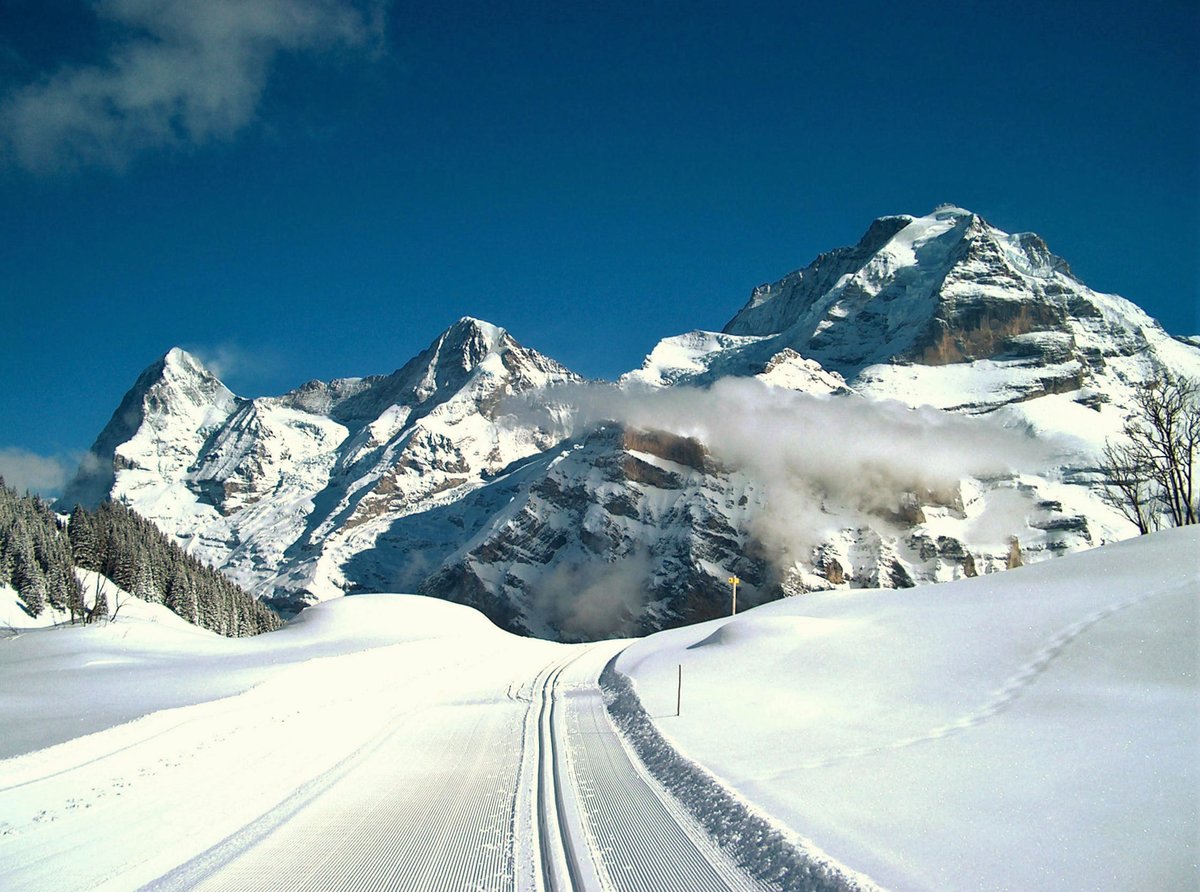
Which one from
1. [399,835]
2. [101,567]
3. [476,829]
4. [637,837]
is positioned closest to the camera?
[637,837]

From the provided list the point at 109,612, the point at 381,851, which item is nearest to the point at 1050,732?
the point at 381,851

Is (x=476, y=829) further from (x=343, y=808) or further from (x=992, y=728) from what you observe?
(x=992, y=728)

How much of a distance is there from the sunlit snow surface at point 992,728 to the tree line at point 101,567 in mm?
60068

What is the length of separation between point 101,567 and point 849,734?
87.2 meters

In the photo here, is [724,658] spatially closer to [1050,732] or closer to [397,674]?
[397,674]

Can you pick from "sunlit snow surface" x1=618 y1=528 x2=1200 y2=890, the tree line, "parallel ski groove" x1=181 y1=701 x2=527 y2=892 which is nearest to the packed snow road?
"parallel ski groove" x1=181 y1=701 x2=527 y2=892

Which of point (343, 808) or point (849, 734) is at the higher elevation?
point (849, 734)

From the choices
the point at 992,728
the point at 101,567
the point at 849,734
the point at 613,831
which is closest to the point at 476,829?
the point at 613,831

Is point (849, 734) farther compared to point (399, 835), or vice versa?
point (849, 734)

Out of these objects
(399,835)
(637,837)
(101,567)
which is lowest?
(637,837)

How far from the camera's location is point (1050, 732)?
33.6ft

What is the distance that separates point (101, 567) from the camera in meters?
78.9

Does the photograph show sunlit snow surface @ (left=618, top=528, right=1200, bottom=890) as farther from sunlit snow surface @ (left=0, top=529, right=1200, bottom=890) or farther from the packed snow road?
the packed snow road

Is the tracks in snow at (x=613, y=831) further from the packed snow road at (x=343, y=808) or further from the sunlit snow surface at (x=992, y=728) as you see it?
the sunlit snow surface at (x=992, y=728)
